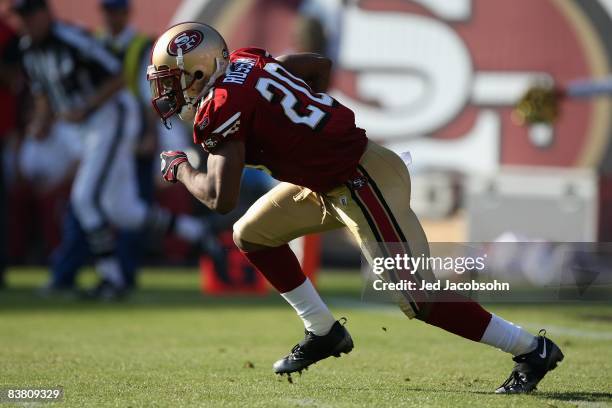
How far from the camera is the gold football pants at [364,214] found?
4.52 meters

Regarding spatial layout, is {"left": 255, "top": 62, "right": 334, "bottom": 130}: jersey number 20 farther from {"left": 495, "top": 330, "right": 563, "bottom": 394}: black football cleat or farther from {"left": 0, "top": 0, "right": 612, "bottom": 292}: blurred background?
{"left": 0, "top": 0, "right": 612, "bottom": 292}: blurred background

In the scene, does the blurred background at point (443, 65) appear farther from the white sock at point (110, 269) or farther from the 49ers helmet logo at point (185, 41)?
the 49ers helmet logo at point (185, 41)

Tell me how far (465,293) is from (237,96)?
4.00 ft

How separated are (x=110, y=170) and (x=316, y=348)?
15.6 ft

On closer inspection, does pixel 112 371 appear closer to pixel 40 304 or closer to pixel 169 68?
pixel 169 68

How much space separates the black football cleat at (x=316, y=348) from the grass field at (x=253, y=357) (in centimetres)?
9

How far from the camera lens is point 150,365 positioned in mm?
5387

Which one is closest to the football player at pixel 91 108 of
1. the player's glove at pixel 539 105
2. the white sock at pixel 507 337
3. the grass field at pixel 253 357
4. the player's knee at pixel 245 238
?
the grass field at pixel 253 357

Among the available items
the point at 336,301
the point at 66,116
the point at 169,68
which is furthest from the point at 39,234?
the point at 169,68

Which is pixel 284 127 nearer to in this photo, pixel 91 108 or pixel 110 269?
pixel 110 269

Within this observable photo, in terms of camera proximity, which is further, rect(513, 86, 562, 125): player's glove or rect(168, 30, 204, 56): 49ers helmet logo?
rect(513, 86, 562, 125): player's glove

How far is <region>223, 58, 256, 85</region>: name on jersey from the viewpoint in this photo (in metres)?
4.48

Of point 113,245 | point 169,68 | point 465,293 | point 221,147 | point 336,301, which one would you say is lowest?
point 336,301

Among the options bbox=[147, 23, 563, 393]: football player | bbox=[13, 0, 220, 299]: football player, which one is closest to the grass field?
bbox=[147, 23, 563, 393]: football player
